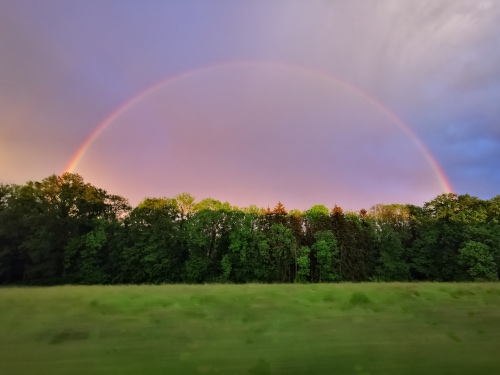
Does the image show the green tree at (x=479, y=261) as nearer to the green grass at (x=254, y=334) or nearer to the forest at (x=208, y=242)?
the forest at (x=208, y=242)

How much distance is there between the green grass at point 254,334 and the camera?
5.31 meters

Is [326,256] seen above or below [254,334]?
above

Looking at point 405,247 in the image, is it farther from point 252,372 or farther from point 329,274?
point 252,372

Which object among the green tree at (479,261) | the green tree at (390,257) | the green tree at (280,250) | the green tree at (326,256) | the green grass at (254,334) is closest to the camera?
the green grass at (254,334)

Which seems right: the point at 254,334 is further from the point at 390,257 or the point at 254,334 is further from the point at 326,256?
the point at 390,257

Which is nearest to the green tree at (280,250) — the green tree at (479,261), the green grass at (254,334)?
the green tree at (479,261)

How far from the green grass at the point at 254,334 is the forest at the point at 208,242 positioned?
142ft

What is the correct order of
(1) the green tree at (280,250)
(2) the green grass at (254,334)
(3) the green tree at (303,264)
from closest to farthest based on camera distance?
(2) the green grass at (254,334) → (3) the green tree at (303,264) → (1) the green tree at (280,250)

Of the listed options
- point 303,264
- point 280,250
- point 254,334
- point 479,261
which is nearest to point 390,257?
point 479,261

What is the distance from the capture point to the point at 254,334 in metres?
6.83

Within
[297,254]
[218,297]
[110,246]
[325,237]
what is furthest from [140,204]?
[218,297]

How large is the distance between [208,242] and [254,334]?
164 feet

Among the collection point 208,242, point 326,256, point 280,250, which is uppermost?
point 208,242

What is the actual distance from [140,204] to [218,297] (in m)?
51.3
